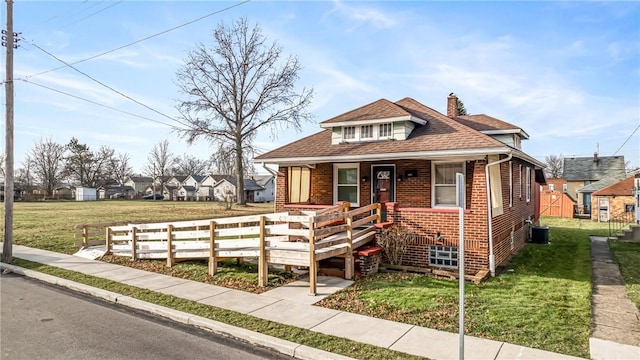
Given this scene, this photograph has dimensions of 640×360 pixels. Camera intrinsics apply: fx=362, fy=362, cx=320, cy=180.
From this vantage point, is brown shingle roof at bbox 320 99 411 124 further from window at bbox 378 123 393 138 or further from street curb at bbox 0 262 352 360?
street curb at bbox 0 262 352 360

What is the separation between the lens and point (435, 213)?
421 inches

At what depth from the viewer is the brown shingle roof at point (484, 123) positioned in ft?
50.9

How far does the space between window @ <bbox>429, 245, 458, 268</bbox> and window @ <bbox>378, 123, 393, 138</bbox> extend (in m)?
4.02

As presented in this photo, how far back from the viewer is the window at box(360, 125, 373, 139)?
504 inches

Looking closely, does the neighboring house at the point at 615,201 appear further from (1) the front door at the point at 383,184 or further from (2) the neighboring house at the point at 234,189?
(2) the neighboring house at the point at 234,189

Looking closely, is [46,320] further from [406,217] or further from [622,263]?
[622,263]

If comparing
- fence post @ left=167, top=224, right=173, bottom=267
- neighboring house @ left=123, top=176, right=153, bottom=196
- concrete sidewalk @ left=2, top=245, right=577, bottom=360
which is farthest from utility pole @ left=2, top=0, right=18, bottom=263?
neighboring house @ left=123, top=176, right=153, bottom=196

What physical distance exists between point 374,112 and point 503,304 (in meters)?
7.59

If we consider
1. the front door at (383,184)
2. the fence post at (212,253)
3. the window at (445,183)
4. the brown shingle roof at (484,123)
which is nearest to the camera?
the fence post at (212,253)

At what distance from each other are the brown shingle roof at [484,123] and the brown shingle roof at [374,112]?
15.1 feet

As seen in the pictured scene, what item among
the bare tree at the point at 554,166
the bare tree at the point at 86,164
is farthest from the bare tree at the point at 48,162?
the bare tree at the point at 554,166

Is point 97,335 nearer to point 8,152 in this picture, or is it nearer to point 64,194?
point 8,152

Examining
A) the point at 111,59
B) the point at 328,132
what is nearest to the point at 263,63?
the point at 111,59

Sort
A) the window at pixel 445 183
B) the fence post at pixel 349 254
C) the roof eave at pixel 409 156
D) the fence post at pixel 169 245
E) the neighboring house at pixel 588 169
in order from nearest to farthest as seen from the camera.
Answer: the fence post at pixel 349 254 < the roof eave at pixel 409 156 < the window at pixel 445 183 < the fence post at pixel 169 245 < the neighboring house at pixel 588 169
